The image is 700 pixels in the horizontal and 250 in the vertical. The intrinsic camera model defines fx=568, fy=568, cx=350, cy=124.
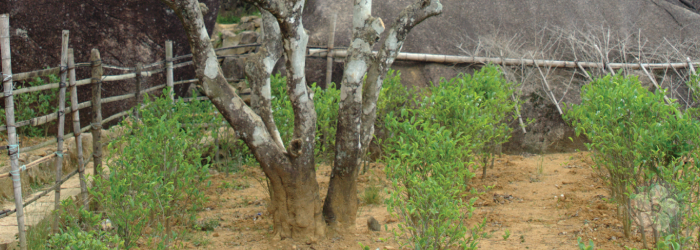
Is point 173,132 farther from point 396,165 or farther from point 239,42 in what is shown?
point 239,42

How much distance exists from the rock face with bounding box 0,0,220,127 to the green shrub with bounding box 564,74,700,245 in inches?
176

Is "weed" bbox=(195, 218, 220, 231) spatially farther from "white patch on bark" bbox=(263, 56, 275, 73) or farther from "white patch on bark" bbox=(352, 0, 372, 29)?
"white patch on bark" bbox=(352, 0, 372, 29)

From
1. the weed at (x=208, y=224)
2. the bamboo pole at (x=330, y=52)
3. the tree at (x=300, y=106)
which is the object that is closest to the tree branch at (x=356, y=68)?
the tree at (x=300, y=106)

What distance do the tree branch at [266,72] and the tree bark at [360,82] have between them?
→ 17.5 inches

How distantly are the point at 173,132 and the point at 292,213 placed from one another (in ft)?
3.15

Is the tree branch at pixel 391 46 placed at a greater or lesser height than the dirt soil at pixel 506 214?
greater

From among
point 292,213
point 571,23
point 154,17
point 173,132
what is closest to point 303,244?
point 292,213

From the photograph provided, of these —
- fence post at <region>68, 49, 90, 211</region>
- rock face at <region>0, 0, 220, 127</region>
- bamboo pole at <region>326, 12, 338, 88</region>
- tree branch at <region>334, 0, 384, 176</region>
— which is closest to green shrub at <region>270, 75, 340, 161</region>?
tree branch at <region>334, 0, 384, 176</region>

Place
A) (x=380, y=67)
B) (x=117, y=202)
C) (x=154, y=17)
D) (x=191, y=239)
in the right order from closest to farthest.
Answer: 1. (x=117, y=202)
2. (x=380, y=67)
3. (x=191, y=239)
4. (x=154, y=17)

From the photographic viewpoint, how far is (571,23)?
7.46 meters

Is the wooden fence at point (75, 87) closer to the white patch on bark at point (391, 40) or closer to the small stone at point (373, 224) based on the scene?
the small stone at point (373, 224)

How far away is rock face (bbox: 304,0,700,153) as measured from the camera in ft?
22.8

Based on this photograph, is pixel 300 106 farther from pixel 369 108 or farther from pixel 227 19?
pixel 227 19

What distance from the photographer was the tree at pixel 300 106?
340cm
